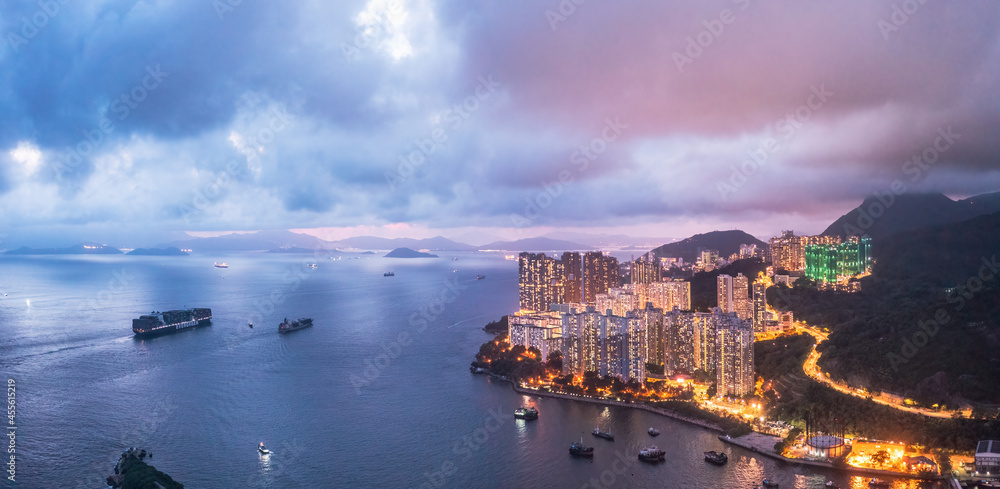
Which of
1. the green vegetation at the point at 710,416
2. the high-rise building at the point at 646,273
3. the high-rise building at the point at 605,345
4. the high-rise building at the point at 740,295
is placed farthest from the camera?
the high-rise building at the point at 646,273

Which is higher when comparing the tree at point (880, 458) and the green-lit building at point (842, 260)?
the green-lit building at point (842, 260)

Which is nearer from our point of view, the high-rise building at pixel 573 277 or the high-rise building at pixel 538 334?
the high-rise building at pixel 538 334

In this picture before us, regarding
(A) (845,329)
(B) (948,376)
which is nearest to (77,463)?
(B) (948,376)

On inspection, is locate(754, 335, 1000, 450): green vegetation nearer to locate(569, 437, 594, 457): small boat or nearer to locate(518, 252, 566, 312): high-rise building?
locate(569, 437, 594, 457): small boat

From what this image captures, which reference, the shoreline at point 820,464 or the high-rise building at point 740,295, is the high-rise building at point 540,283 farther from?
the shoreline at point 820,464

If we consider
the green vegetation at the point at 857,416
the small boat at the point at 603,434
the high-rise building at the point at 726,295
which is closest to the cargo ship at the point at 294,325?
the small boat at the point at 603,434

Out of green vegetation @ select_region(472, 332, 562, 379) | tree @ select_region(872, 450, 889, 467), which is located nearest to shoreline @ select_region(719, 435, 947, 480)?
tree @ select_region(872, 450, 889, 467)

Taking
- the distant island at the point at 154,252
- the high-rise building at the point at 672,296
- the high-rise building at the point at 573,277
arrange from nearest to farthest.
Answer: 1. the high-rise building at the point at 672,296
2. the high-rise building at the point at 573,277
3. the distant island at the point at 154,252
